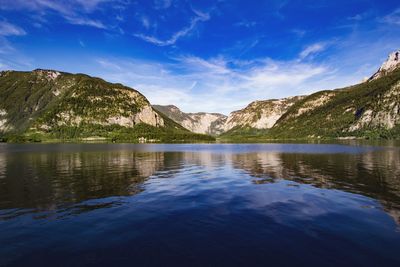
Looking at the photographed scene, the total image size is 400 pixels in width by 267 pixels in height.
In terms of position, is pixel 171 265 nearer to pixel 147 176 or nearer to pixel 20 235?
pixel 20 235

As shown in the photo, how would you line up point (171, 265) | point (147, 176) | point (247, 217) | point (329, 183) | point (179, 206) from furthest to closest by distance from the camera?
point (147, 176) < point (329, 183) < point (179, 206) < point (247, 217) < point (171, 265)

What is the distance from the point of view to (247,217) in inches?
1065

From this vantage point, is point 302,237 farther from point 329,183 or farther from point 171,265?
point 329,183

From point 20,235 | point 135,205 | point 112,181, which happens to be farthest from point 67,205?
point 112,181

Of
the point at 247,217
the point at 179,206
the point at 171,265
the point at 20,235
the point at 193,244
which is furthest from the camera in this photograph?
the point at 179,206

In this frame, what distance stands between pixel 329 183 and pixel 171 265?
36.5 m

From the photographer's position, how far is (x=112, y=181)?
47.9m

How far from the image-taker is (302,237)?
21453mm

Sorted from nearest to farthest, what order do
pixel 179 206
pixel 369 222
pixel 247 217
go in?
pixel 369 222, pixel 247 217, pixel 179 206

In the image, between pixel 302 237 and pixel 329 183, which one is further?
pixel 329 183

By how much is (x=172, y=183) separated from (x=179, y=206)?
15396mm

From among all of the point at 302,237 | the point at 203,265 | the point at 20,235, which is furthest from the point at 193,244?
the point at 20,235

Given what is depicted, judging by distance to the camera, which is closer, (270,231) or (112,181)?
(270,231)

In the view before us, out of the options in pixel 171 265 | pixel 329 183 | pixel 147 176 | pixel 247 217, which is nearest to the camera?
pixel 171 265
